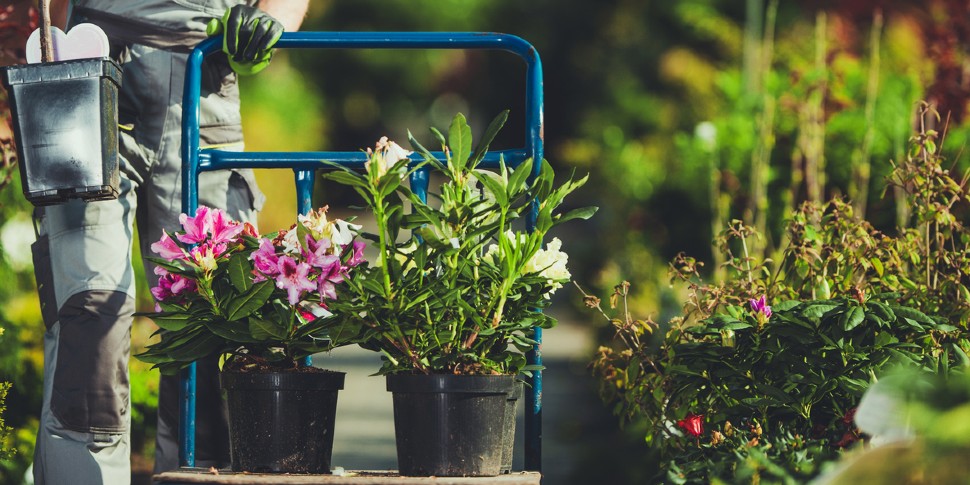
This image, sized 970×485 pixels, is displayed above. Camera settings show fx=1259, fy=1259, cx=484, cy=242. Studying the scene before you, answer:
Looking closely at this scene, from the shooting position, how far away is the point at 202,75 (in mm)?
3305

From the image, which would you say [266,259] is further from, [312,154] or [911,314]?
[911,314]

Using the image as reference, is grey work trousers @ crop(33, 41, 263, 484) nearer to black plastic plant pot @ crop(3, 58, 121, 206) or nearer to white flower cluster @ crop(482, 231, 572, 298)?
black plastic plant pot @ crop(3, 58, 121, 206)

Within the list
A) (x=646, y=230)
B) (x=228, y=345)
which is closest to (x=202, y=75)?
(x=228, y=345)

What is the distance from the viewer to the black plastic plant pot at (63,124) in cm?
283

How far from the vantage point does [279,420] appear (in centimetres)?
254

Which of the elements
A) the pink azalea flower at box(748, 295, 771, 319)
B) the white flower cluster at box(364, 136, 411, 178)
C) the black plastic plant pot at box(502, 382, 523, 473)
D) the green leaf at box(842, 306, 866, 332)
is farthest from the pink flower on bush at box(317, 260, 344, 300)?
the green leaf at box(842, 306, 866, 332)

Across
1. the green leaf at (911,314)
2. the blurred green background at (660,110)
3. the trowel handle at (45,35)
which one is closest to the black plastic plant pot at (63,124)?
the trowel handle at (45,35)

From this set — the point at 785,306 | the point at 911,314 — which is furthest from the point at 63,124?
the point at 911,314

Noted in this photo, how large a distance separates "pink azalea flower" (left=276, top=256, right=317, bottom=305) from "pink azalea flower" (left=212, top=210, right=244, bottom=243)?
152 millimetres

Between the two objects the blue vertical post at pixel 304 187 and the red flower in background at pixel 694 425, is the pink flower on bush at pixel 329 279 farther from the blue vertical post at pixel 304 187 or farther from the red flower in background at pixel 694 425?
the red flower in background at pixel 694 425

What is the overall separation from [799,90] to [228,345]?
390 cm

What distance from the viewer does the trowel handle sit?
9.36 feet

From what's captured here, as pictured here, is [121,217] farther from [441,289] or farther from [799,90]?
[799,90]

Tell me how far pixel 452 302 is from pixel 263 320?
39 centimetres
